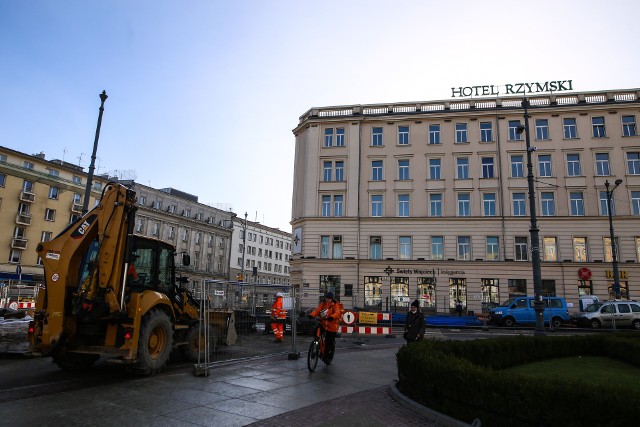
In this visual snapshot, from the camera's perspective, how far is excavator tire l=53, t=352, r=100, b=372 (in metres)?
10.0

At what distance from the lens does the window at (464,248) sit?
128 ft

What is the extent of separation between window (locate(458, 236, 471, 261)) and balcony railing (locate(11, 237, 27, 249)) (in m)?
52.1

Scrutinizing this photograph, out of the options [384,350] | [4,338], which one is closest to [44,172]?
[4,338]

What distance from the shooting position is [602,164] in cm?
3941

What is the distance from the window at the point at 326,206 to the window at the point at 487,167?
1395 cm

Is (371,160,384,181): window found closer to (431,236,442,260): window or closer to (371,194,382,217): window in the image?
(371,194,382,217): window

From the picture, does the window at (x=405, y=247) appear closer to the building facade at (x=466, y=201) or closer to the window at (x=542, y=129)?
the building facade at (x=466, y=201)

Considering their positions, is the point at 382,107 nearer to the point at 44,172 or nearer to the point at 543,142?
the point at 543,142

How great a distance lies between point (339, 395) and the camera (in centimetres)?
855

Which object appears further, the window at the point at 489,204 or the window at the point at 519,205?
the window at the point at 489,204

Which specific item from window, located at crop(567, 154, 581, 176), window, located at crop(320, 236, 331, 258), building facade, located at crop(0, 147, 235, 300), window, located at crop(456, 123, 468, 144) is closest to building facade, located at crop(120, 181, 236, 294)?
building facade, located at crop(0, 147, 235, 300)

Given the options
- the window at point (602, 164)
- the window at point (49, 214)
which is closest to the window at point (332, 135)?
the window at point (602, 164)

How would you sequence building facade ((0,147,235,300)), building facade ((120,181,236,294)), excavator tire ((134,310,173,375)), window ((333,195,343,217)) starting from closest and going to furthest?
1. excavator tire ((134,310,173,375))
2. window ((333,195,343,217))
3. building facade ((0,147,235,300))
4. building facade ((120,181,236,294))

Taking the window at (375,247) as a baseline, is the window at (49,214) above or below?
above
